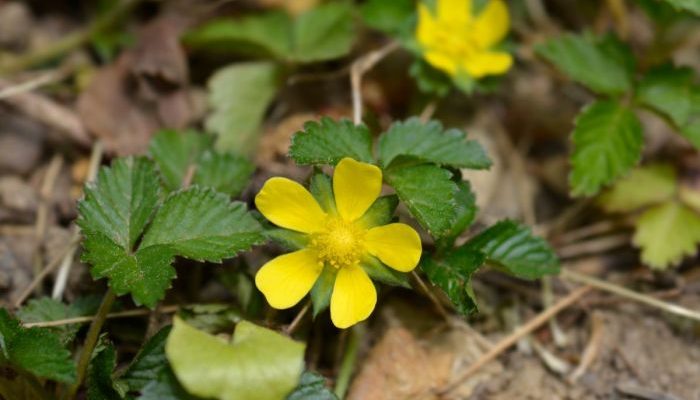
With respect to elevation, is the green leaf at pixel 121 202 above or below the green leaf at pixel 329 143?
below

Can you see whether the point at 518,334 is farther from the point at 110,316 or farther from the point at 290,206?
the point at 110,316

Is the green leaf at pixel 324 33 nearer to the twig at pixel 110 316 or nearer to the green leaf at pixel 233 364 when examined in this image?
the twig at pixel 110 316

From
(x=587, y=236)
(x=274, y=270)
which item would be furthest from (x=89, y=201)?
(x=587, y=236)

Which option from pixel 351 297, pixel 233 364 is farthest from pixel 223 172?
pixel 233 364

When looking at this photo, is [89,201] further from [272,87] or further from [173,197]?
[272,87]

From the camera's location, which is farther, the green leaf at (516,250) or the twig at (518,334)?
the twig at (518,334)

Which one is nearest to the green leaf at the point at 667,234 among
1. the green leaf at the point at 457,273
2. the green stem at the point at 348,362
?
the green leaf at the point at 457,273

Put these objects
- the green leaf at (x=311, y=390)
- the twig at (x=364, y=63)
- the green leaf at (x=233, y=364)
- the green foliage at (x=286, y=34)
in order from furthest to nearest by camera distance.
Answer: the green foliage at (x=286, y=34)
the twig at (x=364, y=63)
the green leaf at (x=311, y=390)
the green leaf at (x=233, y=364)
